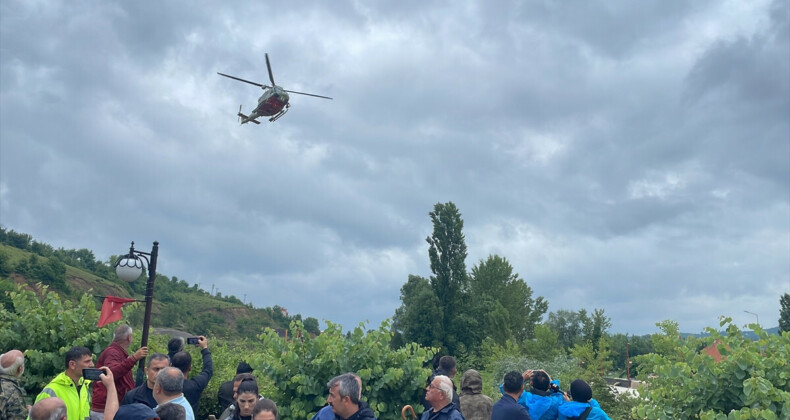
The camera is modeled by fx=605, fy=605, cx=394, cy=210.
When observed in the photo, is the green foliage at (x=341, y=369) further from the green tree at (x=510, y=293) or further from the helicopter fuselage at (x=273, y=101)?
the green tree at (x=510, y=293)

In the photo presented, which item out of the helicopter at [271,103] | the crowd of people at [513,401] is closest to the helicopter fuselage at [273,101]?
the helicopter at [271,103]

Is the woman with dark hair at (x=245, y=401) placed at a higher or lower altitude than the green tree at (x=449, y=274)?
lower

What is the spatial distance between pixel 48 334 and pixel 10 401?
19.3ft

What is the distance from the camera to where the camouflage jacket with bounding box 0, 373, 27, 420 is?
5.31 metres

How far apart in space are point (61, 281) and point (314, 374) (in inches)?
3055

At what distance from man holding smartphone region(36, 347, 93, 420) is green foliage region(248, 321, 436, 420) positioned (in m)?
2.54

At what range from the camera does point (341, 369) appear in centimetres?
810

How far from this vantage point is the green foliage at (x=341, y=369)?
26.1ft

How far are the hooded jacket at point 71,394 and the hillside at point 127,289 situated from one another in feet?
171

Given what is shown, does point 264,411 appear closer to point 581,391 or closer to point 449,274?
point 581,391

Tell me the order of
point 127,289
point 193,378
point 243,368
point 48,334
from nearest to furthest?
point 193,378
point 243,368
point 48,334
point 127,289

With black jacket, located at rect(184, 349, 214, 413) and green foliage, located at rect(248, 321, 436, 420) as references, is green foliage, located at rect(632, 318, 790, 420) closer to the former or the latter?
green foliage, located at rect(248, 321, 436, 420)

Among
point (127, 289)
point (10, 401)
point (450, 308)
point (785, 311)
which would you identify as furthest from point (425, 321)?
point (127, 289)

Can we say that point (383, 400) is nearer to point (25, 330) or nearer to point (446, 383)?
point (446, 383)
